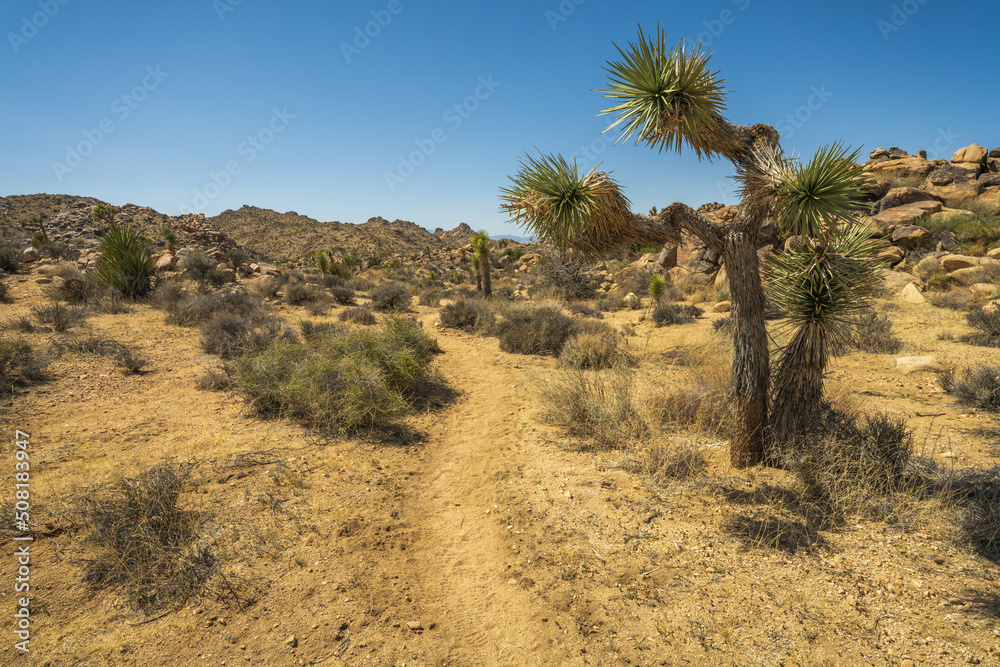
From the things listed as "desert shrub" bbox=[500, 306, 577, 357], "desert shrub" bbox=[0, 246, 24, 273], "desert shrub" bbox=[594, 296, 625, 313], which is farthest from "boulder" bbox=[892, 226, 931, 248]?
"desert shrub" bbox=[0, 246, 24, 273]

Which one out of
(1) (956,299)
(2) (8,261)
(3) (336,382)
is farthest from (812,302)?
(2) (8,261)

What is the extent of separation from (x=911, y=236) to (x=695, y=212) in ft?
64.9

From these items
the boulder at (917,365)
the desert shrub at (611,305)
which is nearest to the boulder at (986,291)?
the boulder at (917,365)

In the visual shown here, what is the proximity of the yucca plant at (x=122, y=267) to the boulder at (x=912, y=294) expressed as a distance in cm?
2366

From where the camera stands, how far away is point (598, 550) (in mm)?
3783

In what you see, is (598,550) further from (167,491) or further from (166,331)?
(166,331)

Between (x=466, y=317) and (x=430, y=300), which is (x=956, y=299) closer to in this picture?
(x=466, y=317)

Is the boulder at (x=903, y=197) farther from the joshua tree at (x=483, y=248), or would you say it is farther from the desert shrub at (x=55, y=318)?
the desert shrub at (x=55, y=318)

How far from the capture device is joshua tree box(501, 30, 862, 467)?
155 inches

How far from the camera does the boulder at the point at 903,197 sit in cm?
2052

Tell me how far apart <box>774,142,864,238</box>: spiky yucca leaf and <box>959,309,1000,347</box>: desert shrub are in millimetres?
A: 8388

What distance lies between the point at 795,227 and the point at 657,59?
2.02 meters

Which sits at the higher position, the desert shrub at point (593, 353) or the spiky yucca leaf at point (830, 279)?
the spiky yucca leaf at point (830, 279)

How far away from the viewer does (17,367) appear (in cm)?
673
